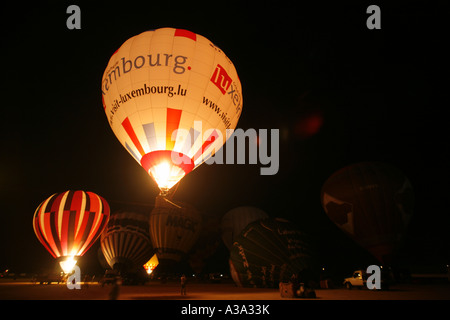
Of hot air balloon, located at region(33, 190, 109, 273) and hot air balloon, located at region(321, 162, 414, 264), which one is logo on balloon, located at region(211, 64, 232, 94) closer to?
hot air balloon, located at region(321, 162, 414, 264)

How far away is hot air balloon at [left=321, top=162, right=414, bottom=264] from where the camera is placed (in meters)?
15.2

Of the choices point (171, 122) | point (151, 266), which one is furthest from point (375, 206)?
point (151, 266)

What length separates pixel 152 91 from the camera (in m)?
11.0

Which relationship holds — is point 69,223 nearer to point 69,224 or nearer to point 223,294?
point 69,224

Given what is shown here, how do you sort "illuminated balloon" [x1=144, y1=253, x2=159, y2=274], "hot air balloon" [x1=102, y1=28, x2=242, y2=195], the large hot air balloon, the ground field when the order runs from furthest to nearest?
1. "illuminated balloon" [x1=144, y1=253, x2=159, y2=274]
2. the large hot air balloon
3. "hot air balloon" [x1=102, y1=28, x2=242, y2=195]
4. the ground field

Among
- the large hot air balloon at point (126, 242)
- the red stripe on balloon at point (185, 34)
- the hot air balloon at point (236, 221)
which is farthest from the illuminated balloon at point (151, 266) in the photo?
the red stripe on balloon at point (185, 34)

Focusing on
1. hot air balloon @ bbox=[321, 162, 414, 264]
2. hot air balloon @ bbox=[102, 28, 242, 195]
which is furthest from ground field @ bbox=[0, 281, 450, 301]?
hot air balloon @ bbox=[102, 28, 242, 195]

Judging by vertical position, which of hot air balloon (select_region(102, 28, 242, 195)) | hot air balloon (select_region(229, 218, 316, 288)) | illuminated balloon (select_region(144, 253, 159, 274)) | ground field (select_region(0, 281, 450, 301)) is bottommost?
illuminated balloon (select_region(144, 253, 159, 274))

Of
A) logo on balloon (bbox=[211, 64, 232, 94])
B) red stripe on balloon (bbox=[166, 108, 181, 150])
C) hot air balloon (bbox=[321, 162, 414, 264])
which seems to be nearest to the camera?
red stripe on balloon (bbox=[166, 108, 181, 150])

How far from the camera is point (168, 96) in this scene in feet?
36.1

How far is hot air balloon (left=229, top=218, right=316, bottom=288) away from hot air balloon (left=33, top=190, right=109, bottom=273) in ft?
30.7

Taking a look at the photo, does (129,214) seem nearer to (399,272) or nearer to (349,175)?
(349,175)

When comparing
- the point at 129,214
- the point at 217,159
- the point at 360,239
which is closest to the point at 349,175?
the point at 360,239

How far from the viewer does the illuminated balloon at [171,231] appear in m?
20.5
